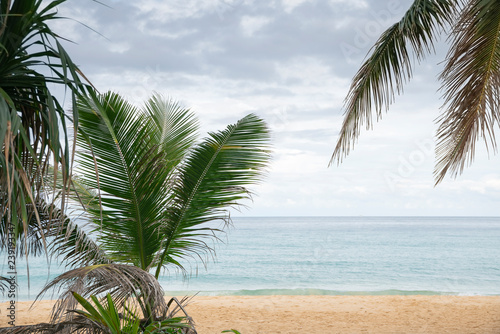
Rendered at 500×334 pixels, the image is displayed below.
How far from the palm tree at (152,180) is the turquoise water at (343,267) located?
24.6ft

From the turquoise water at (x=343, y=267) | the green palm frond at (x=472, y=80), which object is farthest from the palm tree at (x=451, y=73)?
the turquoise water at (x=343, y=267)

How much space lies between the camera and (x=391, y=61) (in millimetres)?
4633

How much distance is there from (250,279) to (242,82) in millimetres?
28091

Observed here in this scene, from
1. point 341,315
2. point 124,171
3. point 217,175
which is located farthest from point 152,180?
point 341,315

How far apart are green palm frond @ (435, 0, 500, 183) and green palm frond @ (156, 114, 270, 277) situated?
1.73 meters

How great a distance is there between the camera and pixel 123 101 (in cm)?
404

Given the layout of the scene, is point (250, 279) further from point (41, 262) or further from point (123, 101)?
point (123, 101)

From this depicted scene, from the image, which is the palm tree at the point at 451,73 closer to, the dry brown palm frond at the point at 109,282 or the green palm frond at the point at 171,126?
the green palm frond at the point at 171,126

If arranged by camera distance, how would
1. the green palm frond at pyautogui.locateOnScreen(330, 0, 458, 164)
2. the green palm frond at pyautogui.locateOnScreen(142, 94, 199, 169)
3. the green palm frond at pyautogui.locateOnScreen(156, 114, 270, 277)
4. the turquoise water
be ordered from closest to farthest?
the green palm frond at pyautogui.locateOnScreen(156, 114, 270, 277), the green palm frond at pyautogui.locateOnScreen(330, 0, 458, 164), the green palm frond at pyautogui.locateOnScreen(142, 94, 199, 169), the turquoise water

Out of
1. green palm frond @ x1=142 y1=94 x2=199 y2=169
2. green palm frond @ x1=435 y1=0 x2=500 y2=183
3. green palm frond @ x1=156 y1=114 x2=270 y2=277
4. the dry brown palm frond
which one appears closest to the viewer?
the dry brown palm frond

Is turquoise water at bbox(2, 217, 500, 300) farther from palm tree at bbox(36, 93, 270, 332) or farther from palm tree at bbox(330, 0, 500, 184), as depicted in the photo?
palm tree at bbox(330, 0, 500, 184)

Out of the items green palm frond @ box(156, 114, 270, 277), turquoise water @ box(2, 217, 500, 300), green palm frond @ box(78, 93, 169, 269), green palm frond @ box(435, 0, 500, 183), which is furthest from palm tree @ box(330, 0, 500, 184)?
turquoise water @ box(2, 217, 500, 300)

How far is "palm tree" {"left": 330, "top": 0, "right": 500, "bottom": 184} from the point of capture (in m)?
3.96

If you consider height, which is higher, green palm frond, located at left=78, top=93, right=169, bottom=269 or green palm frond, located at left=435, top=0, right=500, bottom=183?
green palm frond, located at left=435, top=0, right=500, bottom=183
